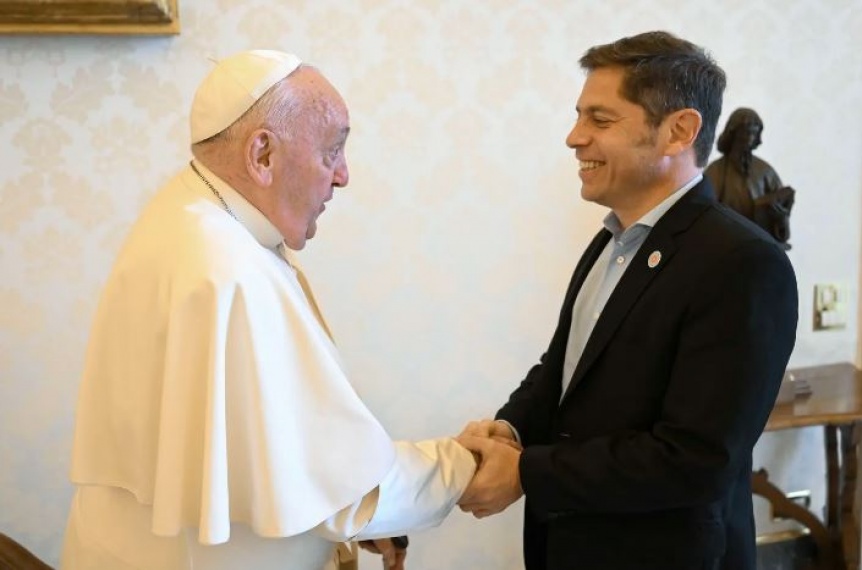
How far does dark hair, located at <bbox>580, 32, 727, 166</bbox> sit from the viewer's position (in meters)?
1.45

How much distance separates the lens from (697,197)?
1460 millimetres

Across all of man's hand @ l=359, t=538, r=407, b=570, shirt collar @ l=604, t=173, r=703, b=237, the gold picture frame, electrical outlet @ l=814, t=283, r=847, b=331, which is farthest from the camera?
electrical outlet @ l=814, t=283, r=847, b=331

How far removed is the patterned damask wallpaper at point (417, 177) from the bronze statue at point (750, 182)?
0.88 ft

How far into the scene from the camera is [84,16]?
6.61ft

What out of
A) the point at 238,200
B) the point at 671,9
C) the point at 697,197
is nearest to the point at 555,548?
the point at 697,197

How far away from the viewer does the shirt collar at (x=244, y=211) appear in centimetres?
141

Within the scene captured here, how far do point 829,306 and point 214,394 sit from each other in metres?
2.18

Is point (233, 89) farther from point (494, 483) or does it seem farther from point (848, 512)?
point (848, 512)

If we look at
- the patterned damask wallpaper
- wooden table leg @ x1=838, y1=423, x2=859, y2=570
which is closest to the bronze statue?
the patterned damask wallpaper

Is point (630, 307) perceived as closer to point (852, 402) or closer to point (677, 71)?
point (677, 71)

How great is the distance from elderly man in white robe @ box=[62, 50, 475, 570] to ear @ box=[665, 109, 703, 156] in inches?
21.7

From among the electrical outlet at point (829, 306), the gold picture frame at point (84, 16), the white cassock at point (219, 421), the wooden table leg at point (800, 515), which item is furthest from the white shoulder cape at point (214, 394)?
the electrical outlet at point (829, 306)

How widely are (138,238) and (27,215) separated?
37.1 inches

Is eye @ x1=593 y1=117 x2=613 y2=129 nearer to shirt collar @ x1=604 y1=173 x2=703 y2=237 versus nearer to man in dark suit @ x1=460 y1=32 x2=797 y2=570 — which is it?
man in dark suit @ x1=460 y1=32 x2=797 y2=570
